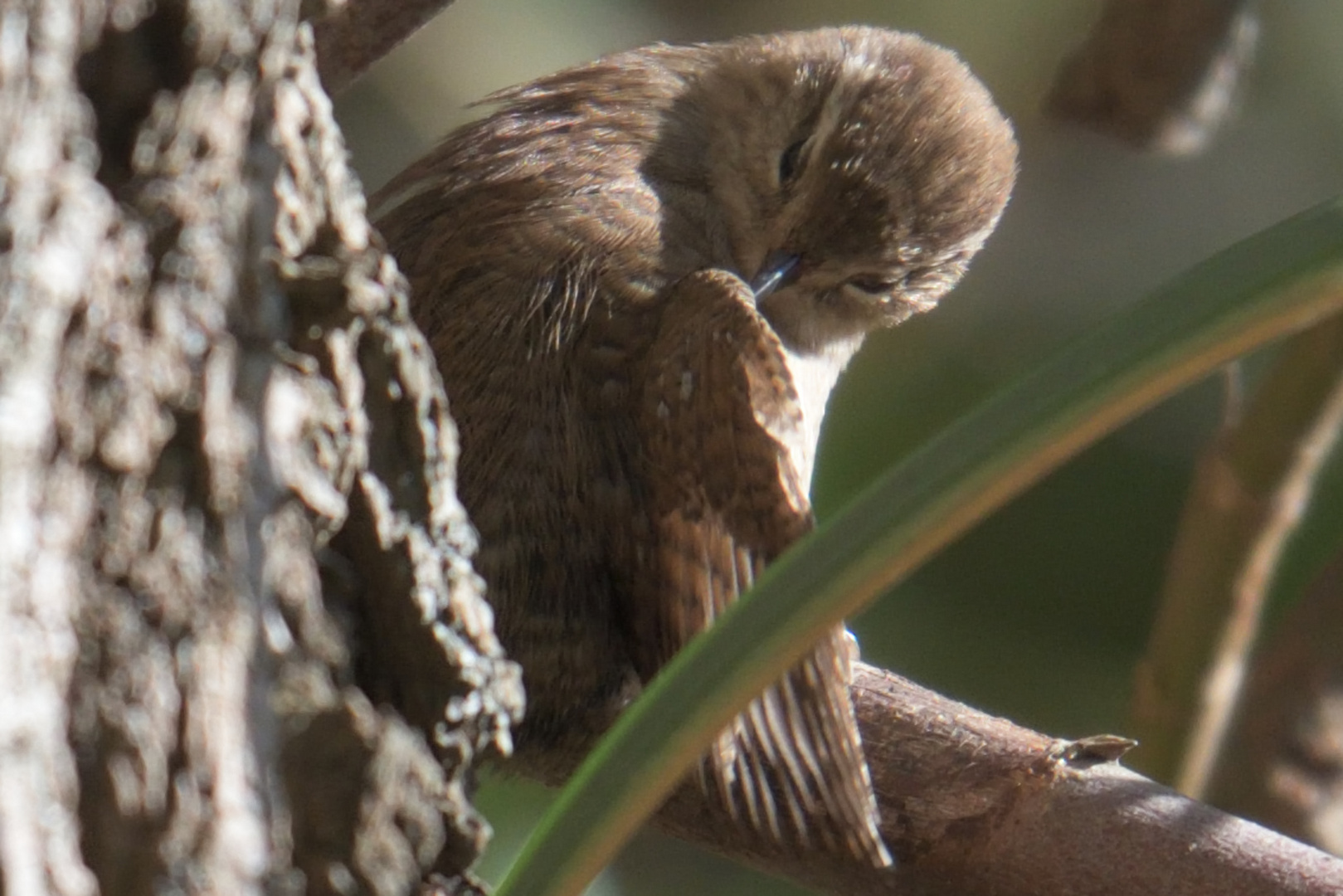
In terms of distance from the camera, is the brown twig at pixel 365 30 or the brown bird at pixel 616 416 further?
the brown twig at pixel 365 30

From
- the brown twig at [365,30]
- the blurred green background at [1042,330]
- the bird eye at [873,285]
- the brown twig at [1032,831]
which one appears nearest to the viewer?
the brown twig at [1032,831]

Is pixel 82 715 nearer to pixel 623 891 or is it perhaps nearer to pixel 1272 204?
pixel 623 891

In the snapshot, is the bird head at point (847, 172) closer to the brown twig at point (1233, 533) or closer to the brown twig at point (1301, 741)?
the brown twig at point (1233, 533)

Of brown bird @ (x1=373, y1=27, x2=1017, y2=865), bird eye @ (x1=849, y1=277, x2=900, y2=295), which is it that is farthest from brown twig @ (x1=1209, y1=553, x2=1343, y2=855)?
brown bird @ (x1=373, y1=27, x2=1017, y2=865)

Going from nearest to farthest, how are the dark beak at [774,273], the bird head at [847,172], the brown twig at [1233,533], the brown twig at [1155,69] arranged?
the dark beak at [774,273]
the bird head at [847,172]
the brown twig at [1233,533]
the brown twig at [1155,69]

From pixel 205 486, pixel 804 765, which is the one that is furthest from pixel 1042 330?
pixel 205 486

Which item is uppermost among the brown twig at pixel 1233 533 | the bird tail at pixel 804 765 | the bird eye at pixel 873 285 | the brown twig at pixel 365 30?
the brown twig at pixel 365 30

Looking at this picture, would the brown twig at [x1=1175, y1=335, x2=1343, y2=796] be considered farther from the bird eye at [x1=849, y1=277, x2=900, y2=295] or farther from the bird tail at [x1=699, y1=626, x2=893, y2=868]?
the bird tail at [x1=699, y1=626, x2=893, y2=868]

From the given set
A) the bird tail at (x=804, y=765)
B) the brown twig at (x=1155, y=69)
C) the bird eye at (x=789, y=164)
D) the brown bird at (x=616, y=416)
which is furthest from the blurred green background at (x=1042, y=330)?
the bird tail at (x=804, y=765)
